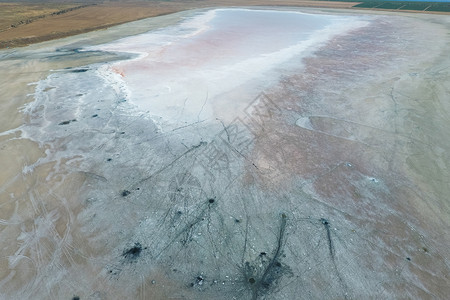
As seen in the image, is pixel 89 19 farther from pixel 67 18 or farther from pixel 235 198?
pixel 235 198

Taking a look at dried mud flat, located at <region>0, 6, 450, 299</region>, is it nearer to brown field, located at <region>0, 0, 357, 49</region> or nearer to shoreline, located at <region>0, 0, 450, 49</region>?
shoreline, located at <region>0, 0, 450, 49</region>

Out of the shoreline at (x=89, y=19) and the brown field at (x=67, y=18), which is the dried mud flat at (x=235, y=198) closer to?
the shoreline at (x=89, y=19)

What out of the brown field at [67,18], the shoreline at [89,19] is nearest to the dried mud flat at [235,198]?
the shoreline at [89,19]

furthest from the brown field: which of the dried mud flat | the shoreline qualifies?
the dried mud flat

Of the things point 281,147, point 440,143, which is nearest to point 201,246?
point 281,147

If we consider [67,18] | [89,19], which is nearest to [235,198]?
[89,19]
